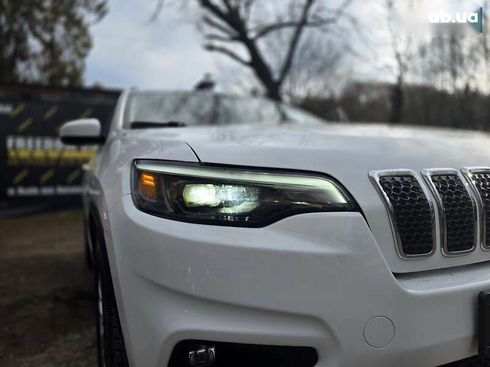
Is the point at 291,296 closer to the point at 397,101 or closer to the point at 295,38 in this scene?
the point at 397,101


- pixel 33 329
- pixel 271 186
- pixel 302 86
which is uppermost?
pixel 271 186

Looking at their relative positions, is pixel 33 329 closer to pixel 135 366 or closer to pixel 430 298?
pixel 135 366

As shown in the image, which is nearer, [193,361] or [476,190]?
[193,361]

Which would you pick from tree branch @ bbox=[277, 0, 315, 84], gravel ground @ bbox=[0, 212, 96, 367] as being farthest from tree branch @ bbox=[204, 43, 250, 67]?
gravel ground @ bbox=[0, 212, 96, 367]

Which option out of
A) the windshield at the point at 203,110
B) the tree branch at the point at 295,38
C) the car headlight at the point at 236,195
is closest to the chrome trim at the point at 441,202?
the car headlight at the point at 236,195

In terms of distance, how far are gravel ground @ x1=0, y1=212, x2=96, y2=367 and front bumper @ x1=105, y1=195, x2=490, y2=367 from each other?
4.54 ft

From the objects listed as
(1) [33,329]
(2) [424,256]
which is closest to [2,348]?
(1) [33,329]

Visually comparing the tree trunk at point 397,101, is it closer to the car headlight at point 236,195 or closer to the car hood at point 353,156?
the car hood at point 353,156

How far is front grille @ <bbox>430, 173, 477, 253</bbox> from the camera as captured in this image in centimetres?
150

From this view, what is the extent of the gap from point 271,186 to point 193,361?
563 millimetres

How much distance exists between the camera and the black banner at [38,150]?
25.5 ft

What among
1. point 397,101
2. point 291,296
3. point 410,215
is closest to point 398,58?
point 397,101

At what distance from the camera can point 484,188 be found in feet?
5.29

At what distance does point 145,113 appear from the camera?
122 inches
